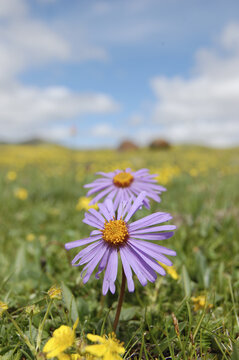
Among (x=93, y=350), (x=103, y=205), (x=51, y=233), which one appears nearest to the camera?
(x=93, y=350)

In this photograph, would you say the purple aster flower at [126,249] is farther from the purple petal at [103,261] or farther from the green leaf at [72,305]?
the green leaf at [72,305]

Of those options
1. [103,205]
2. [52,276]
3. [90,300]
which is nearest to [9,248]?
[52,276]

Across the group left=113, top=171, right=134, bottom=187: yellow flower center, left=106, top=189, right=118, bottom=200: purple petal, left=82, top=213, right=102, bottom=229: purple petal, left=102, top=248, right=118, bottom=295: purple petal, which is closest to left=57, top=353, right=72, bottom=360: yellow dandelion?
left=102, top=248, right=118, bottom=295: purple petal

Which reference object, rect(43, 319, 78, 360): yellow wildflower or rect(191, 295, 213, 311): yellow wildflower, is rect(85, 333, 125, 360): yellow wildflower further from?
rect(191, 295, 213, 311): yellow wildflower

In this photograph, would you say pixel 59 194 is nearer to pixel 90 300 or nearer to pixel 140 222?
pixel 90 300

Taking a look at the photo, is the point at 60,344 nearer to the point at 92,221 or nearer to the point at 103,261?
the point at 103,261

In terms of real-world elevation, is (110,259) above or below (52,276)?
above

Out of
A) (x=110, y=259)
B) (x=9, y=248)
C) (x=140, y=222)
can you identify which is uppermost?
(x=140, y=222)
